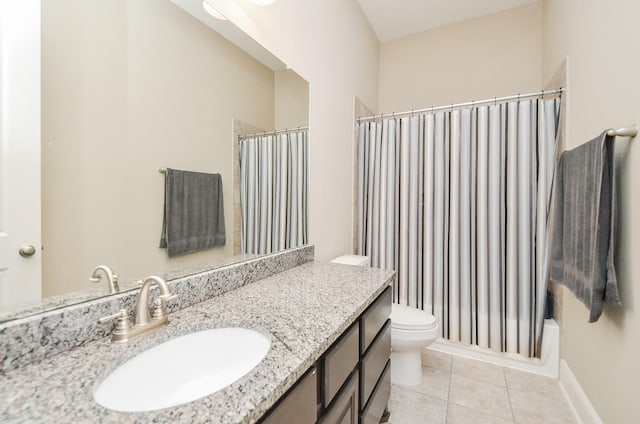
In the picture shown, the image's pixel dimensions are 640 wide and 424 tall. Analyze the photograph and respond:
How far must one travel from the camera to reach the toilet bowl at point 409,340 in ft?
5.42

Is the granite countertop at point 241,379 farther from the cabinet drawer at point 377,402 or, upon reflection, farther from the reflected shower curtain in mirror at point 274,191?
the cabinet drawer at point 377,402

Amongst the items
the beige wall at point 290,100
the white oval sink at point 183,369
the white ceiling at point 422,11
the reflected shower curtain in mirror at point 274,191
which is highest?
the white ceiling at point 422,11

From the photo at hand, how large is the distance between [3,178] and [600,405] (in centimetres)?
230

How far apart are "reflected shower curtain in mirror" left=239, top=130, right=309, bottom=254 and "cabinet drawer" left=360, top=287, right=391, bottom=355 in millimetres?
576

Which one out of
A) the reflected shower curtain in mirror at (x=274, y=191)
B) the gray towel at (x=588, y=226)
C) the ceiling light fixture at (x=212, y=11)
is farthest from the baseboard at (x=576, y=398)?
the ceiling light fixture at (x=212, y=11)

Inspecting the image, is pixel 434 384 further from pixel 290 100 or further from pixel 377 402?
pixel 290 100

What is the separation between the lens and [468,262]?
2006mm

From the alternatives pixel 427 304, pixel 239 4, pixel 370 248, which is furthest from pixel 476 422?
pixel 239 4

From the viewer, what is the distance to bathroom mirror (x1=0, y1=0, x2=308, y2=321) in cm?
69

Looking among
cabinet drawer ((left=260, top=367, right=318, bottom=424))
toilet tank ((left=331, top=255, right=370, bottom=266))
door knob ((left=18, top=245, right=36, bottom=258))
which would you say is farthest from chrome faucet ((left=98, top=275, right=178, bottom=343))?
toilet tank ((left=331, top=255, right=370, bottom=266))

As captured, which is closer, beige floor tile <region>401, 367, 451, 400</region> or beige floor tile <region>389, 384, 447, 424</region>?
beige floor tile <region>389, 384, 447, 424</region>

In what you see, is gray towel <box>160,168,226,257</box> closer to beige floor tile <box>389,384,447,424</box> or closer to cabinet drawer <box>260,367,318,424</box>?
cabinet drawer <box>260,367,318,424</box>

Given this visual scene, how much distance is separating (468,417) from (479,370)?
0.51 m

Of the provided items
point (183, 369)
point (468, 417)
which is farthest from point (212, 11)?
point (468, 417)
